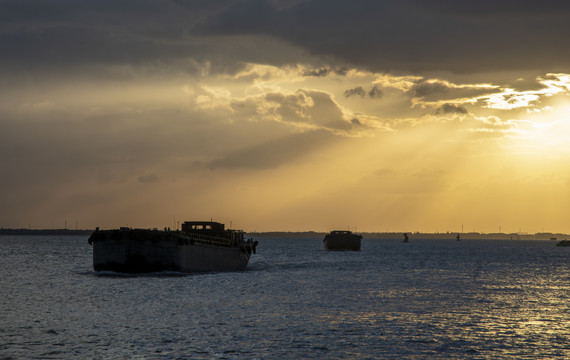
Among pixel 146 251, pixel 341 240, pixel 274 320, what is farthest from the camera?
pixel 341 240

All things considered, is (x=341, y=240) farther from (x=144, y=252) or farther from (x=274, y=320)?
(x=274, y=320)

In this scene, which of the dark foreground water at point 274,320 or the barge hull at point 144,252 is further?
the barge hull at point 144,252

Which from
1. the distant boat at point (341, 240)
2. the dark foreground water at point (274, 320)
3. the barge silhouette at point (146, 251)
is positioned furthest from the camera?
the distant boat at point (341, 240)

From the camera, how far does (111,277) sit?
219 ft

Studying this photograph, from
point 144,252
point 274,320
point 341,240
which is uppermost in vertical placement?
point 144,252

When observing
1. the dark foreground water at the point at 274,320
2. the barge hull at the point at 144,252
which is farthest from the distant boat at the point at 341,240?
the dark foreground water at the point at 274,320

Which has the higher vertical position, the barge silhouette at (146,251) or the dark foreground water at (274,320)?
the barge silhouette at (146,251)

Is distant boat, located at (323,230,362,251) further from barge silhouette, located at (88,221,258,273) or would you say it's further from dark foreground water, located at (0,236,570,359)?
dark foreground water, located at (0,236,570,359)

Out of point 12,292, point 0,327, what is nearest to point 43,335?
point 0,327

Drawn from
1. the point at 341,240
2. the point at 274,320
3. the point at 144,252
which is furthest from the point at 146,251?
the point at 341,240

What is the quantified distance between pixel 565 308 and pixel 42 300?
1506 inches

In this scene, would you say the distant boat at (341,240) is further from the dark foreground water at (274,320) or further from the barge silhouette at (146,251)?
the dark foreground water at (274,320)

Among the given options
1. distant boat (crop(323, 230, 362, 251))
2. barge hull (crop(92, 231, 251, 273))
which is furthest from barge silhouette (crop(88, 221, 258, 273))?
distant boat (crop(323, 230, 362, 251))

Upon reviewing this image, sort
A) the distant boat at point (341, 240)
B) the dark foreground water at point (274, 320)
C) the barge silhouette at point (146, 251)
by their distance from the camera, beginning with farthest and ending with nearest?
the distant boat at point (341, 240) → the barge silhouette at point (146, 251) → the dark foreground water at point (274, 320)
